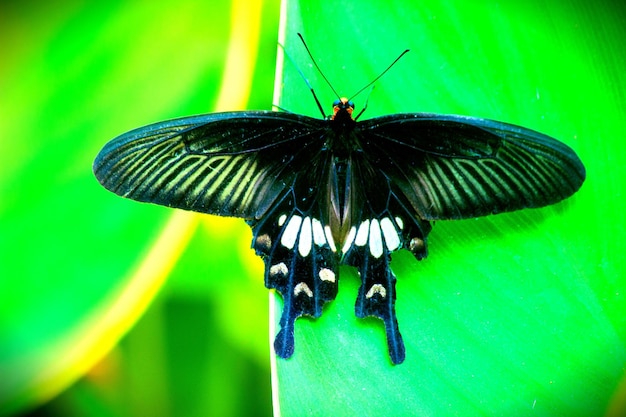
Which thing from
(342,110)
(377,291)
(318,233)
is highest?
(342,110)

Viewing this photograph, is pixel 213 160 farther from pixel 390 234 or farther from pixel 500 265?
pixel 500 265

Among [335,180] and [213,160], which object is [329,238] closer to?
[335,180]

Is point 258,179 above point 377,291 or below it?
above

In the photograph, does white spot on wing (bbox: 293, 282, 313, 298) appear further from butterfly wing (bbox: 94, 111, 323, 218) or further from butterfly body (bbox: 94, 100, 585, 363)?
butterfly wing (bbox: 94, 111, 323, 218)

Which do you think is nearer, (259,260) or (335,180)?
(335,180)

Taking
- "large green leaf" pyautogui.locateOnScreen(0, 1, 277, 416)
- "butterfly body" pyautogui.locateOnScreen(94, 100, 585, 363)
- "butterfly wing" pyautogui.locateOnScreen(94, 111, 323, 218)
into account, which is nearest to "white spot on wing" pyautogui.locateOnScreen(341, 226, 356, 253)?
"butterfly body" pyautogui.locateOnScreen(94, 100, 585, 363)

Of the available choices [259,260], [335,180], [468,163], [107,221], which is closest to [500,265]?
[468,163]

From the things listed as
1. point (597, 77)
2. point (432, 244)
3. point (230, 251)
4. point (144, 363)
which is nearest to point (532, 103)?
point (597, 77)
